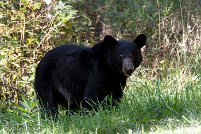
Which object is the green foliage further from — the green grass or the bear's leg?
the green grass

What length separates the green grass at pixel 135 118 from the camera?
237 inches

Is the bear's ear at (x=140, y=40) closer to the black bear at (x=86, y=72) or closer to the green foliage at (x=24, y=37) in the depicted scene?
the black bear at (x=86, y=72)

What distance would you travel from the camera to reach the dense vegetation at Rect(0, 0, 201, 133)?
632 cm

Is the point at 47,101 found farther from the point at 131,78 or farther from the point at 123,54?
the point at 131,78

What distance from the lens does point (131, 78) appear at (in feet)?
31.2

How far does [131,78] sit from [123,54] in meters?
2.18

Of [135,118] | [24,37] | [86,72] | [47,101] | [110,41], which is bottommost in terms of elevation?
[47,101]

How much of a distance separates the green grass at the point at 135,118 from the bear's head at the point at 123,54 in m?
0.43

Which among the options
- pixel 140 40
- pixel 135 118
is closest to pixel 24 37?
pixel 140 40

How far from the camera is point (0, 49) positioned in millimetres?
8992

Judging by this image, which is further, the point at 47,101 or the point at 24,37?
the point at 24,37

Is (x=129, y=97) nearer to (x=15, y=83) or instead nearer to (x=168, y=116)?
(x=168, y=116)

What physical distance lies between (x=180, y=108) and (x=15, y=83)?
3.73 m

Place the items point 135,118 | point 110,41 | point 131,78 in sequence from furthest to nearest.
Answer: point 131,78
point 110,41
point 135,118
